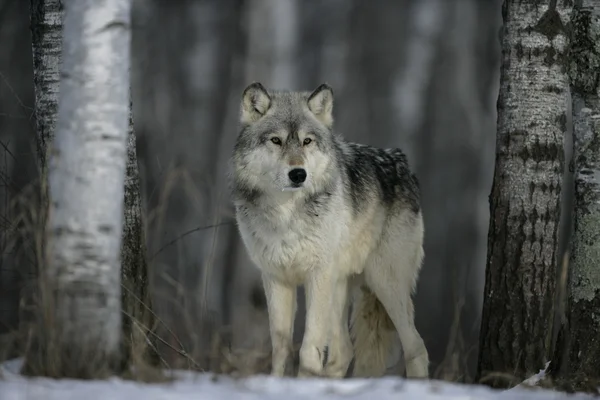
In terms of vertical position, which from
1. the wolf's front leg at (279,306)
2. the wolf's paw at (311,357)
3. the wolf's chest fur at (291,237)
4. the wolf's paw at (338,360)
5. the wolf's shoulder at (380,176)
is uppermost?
the wolf's shoulder at (380,176)

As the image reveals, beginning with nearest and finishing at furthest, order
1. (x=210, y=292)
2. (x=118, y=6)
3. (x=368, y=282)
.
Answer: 1. (x=118, y=6)
2. (x=368, y=282)
3. (x=210, y=292)

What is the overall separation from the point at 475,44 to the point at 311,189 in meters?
11.1

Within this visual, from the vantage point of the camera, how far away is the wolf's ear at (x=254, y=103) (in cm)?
607

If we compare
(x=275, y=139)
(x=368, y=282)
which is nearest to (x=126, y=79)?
(x=275, y=139)

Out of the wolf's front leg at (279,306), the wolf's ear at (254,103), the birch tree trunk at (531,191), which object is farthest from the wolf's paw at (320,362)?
the wolf's ear at (254,103)

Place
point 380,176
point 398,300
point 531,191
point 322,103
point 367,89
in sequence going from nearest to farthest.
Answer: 1. point 531,191
2. point 322,103
3. point 398,300
4. point 380,176
5. point 367,89

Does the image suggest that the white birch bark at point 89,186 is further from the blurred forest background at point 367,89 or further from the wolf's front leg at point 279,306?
the blurred forest background at point 367,89

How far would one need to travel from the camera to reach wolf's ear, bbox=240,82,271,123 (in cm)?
607

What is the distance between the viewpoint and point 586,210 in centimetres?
527

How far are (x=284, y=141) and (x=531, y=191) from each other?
5.06 ft

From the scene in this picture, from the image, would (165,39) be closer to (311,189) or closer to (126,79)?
(311,189)

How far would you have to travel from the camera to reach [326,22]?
15828mm

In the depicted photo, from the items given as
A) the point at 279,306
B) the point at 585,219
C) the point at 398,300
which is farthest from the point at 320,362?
the point at 585,219

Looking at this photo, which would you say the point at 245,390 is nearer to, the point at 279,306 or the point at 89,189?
the point at 89,189
